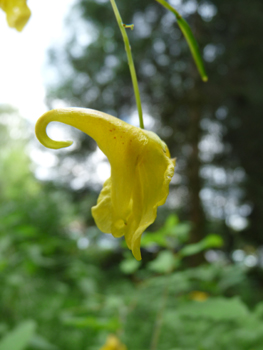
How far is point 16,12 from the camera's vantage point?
1.00 ft

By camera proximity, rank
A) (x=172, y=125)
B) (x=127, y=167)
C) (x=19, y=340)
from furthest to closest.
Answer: (x=172, y=125)
(x=19, y=340)
(x=127, y=167)

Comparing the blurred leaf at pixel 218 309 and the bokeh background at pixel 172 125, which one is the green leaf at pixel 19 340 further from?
the bokeh background at pixel 172 125

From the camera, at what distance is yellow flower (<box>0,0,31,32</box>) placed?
0.30 meters

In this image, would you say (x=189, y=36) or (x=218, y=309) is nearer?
(x=189, y=36)

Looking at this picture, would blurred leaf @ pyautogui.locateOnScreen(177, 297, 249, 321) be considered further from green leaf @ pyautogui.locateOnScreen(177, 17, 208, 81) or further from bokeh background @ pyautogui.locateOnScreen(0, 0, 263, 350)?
bokeh background @ pyautogui.locateOnScreen(0, 0, 263, 350)

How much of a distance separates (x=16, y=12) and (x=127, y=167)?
21cm

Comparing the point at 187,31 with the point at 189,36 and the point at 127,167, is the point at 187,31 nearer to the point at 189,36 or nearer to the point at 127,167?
the point at 189,36

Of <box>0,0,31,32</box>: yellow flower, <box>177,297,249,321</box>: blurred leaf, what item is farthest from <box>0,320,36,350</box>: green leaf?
<box>0,0,31,32</box>: yellow flower

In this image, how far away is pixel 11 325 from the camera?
1267mm

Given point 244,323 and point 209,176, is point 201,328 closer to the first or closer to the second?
point 244,323

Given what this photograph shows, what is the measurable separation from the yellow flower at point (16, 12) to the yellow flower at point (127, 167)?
155 mm

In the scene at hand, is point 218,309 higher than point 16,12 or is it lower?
lower

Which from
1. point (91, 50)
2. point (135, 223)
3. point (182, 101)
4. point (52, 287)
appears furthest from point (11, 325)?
point (91, 50)

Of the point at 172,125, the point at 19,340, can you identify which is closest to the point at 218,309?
the point at 19,340
